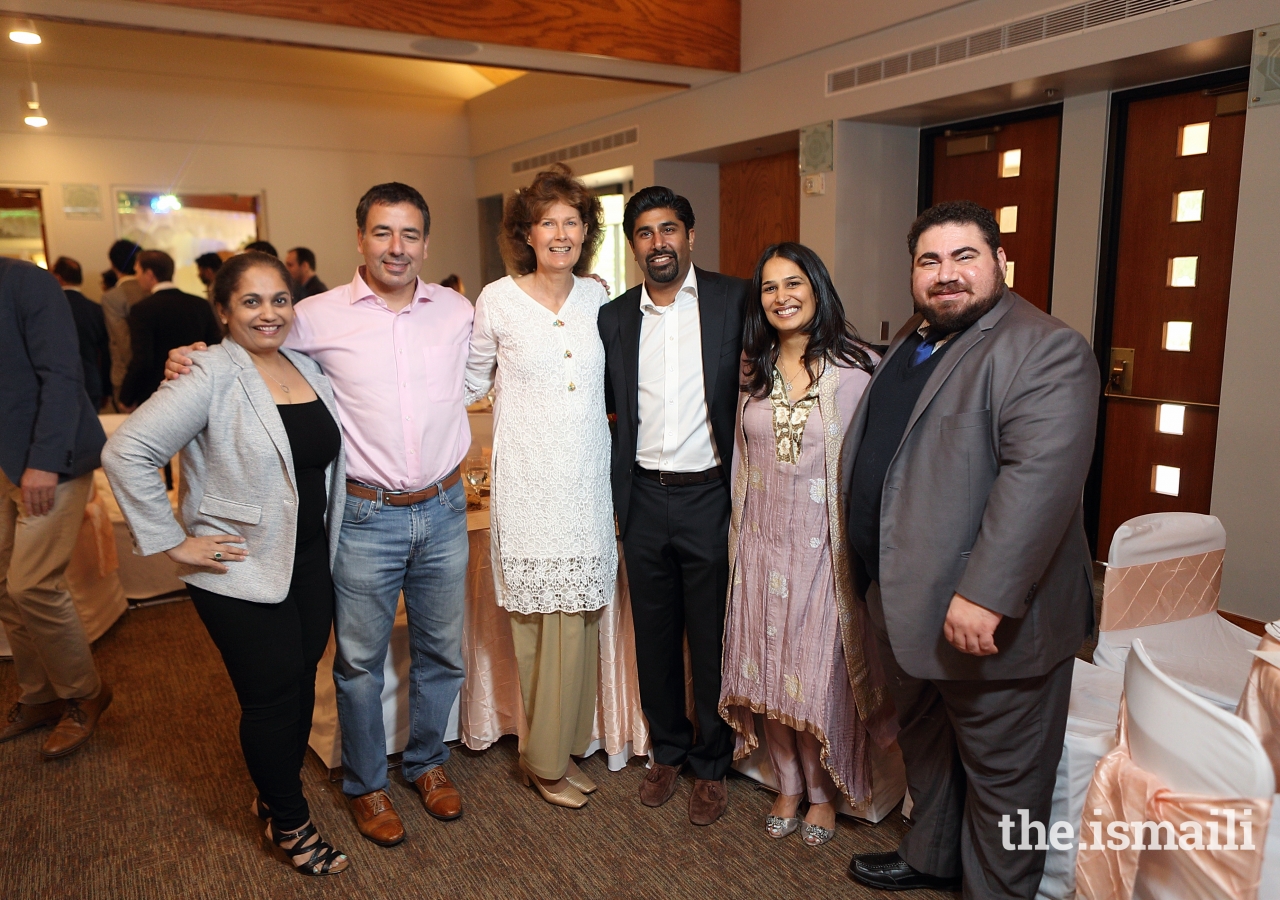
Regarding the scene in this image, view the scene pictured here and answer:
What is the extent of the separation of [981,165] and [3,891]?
5.59m

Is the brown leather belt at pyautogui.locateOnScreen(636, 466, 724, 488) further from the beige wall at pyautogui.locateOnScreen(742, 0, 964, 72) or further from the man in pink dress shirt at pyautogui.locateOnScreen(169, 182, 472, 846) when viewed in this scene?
the beige wall at pyautogui.locateOnScreen(742, 0, 964, 72)

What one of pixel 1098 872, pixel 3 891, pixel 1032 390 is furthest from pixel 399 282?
pixel 1098 872

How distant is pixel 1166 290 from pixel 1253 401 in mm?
875

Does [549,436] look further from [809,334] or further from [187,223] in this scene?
[187,223]

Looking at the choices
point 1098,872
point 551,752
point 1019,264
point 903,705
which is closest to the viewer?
point 1098,872

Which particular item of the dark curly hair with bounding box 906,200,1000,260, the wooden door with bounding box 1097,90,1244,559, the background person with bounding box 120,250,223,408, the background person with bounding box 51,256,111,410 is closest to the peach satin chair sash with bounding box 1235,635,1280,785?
the dark curly hair with bounding box 906,200,1000,260

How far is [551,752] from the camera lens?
104 inches

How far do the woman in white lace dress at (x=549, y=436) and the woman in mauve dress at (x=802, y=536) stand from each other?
41cm

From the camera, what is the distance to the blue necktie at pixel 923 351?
2061mm

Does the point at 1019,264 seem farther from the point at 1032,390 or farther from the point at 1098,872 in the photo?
the point at 1098,872

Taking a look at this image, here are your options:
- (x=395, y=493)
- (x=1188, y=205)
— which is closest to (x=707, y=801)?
(x=395, y=493)

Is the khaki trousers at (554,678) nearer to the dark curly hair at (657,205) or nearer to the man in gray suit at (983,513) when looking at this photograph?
the man in gray suit at (983,513)

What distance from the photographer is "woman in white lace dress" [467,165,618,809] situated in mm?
2453

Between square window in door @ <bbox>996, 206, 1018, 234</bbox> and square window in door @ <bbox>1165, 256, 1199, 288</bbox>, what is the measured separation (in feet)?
3.24
